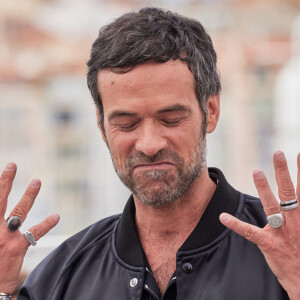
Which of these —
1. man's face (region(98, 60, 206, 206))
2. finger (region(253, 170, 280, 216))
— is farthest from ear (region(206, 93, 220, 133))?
finger (region(253, 170, 280, 216))

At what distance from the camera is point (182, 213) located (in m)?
2.04

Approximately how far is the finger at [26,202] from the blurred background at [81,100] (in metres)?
19.4

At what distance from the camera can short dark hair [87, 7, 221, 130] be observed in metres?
1.97

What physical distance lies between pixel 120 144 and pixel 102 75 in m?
0.25

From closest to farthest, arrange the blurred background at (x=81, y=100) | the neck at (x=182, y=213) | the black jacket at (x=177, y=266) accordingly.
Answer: the black jacket at (x=177, y=266), the neck at (x=182, y=213), the blurred background at (x=81, y=100)

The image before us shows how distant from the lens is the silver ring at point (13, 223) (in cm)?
195

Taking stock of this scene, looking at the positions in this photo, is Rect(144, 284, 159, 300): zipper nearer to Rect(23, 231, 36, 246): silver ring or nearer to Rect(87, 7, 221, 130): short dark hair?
Rect(23, 231, 36, 246): silver ring

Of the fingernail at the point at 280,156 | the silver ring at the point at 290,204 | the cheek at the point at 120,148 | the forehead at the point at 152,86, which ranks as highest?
the forehead at the point at 152,86

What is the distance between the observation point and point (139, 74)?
1.94 meters

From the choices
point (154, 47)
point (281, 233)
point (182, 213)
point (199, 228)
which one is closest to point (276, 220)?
point (281, 233)

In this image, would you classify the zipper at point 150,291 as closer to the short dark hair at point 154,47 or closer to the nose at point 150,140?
the nose at point 150,140

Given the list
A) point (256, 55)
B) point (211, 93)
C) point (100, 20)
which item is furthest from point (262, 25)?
point (211, 93)

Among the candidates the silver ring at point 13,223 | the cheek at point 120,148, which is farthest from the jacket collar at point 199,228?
the silver ring at point 13,223

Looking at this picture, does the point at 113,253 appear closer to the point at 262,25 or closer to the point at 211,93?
the point at 211,93
